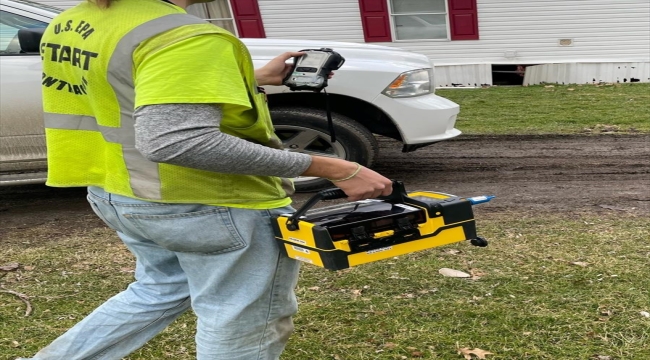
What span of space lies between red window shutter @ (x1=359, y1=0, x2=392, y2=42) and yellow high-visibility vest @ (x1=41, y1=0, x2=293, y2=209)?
12658 mm

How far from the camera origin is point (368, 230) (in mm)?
1986

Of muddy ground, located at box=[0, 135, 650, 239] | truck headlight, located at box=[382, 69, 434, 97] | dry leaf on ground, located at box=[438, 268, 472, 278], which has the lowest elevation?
muddy ground, located at box=[0, 135, 650, 239]

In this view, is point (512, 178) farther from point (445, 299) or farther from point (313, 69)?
point (313, 69)

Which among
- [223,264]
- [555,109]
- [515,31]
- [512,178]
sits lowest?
[555,109]

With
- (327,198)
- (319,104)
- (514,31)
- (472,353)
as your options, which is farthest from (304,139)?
(514,31)

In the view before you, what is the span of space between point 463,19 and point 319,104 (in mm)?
9478

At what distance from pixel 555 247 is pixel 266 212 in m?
2.62

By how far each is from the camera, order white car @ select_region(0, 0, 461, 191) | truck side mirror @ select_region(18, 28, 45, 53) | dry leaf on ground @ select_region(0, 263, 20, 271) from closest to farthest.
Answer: dry leaf on ground @ select_region(0, 263, 20, 271), truck side mirror @ select_region(18, 28, 45, 53), white car @ select_region(0, 0, 461, 191)

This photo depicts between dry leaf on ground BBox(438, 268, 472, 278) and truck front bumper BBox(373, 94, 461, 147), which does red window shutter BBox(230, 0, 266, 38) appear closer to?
truck front bumper BBox(373, 94, 461, 147)

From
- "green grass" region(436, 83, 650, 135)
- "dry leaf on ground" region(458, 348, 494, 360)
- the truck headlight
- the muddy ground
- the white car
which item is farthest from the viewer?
"green grass" region(436, 83, 650, 135)

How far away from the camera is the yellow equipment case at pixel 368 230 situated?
192 cm

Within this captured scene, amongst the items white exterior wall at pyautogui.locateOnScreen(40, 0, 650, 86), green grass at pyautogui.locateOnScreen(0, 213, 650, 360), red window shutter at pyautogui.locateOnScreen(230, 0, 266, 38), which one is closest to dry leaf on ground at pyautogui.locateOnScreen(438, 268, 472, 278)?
green grass at pyautogui.locateOnScreen(0, 213, 650, 360)

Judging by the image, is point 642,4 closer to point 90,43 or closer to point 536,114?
point 536,114

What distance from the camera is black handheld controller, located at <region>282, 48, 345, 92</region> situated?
2.56 meters
